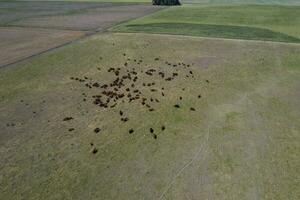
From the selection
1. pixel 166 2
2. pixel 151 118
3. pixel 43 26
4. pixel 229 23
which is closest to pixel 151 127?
pixel 151 118

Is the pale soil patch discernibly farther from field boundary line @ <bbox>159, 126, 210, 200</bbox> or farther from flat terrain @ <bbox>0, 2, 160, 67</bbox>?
field boundary line @ <bbox>159, 126, 210, 200</bbox>

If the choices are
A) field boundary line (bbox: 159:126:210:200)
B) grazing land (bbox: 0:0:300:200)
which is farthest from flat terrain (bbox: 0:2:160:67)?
field boundary line (bbox: 159:126:210:200)

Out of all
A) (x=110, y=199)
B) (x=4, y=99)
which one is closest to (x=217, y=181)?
(x=110, y=199)

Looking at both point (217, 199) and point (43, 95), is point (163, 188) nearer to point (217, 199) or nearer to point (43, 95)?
point (217, 199)

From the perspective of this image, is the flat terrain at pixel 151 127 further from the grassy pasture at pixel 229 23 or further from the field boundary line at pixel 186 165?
the grassy pasture at pixel 229 23

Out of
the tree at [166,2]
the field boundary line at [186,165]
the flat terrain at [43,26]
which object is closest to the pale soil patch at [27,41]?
the flat terrain at [43,26]
